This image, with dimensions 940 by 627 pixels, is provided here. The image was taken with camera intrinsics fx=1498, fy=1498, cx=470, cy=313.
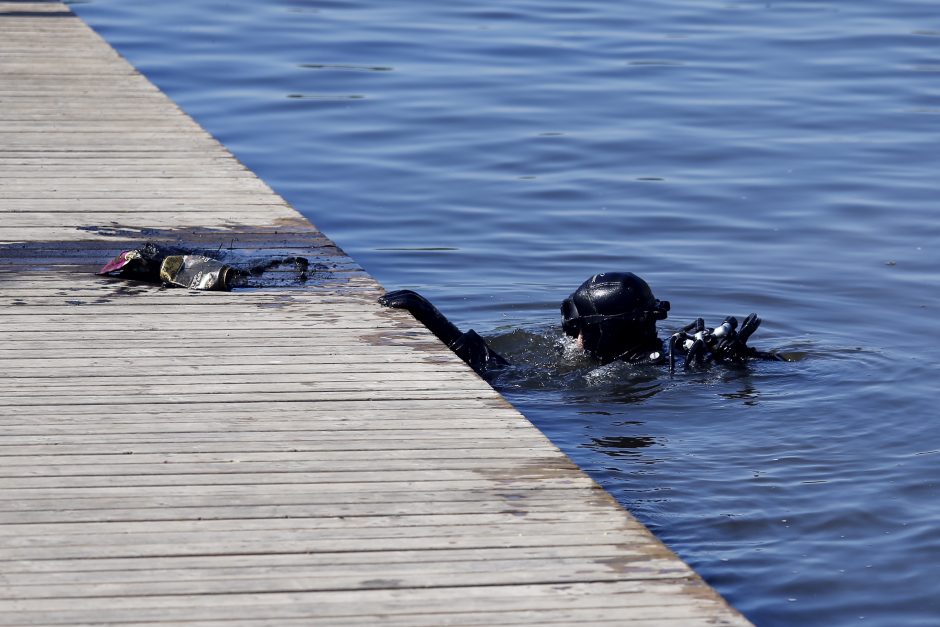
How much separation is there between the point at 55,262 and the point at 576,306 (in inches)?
102

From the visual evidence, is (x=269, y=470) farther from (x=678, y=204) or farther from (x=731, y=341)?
(x=678, y=204)

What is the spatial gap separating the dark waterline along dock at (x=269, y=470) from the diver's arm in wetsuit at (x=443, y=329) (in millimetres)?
110

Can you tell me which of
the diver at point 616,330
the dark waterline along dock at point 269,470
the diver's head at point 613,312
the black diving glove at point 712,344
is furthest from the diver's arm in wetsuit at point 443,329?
the black diving glove at point 712,344

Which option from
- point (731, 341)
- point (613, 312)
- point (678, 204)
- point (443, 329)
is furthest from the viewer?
point (678, 204)

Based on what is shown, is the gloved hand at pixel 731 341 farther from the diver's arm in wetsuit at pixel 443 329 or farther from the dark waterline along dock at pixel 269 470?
the dark waterline along dock at pixel 269 470

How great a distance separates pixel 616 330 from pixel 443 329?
85 centimetres

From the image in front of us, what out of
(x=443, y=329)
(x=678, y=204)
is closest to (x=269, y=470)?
(x=443, y=329)

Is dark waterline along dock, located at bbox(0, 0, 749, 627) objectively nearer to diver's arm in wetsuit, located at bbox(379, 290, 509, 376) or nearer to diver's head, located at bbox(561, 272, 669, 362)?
diver's arm in wetsuit, located at bbox(379, 290, 509, 376)

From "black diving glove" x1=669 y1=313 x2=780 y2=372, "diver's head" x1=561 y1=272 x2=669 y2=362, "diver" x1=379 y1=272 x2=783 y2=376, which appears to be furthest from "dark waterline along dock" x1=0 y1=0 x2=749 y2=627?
"black diving glove" x1=669 y1=313 x2=780 y2=372

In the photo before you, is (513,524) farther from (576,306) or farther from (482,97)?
(482,97)

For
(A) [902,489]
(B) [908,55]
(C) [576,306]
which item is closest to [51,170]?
(C) [576,306]

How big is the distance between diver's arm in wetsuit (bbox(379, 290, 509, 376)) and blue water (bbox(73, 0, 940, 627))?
37cm

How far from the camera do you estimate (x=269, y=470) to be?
16.4 feet

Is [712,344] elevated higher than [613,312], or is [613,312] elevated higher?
[613,312]
